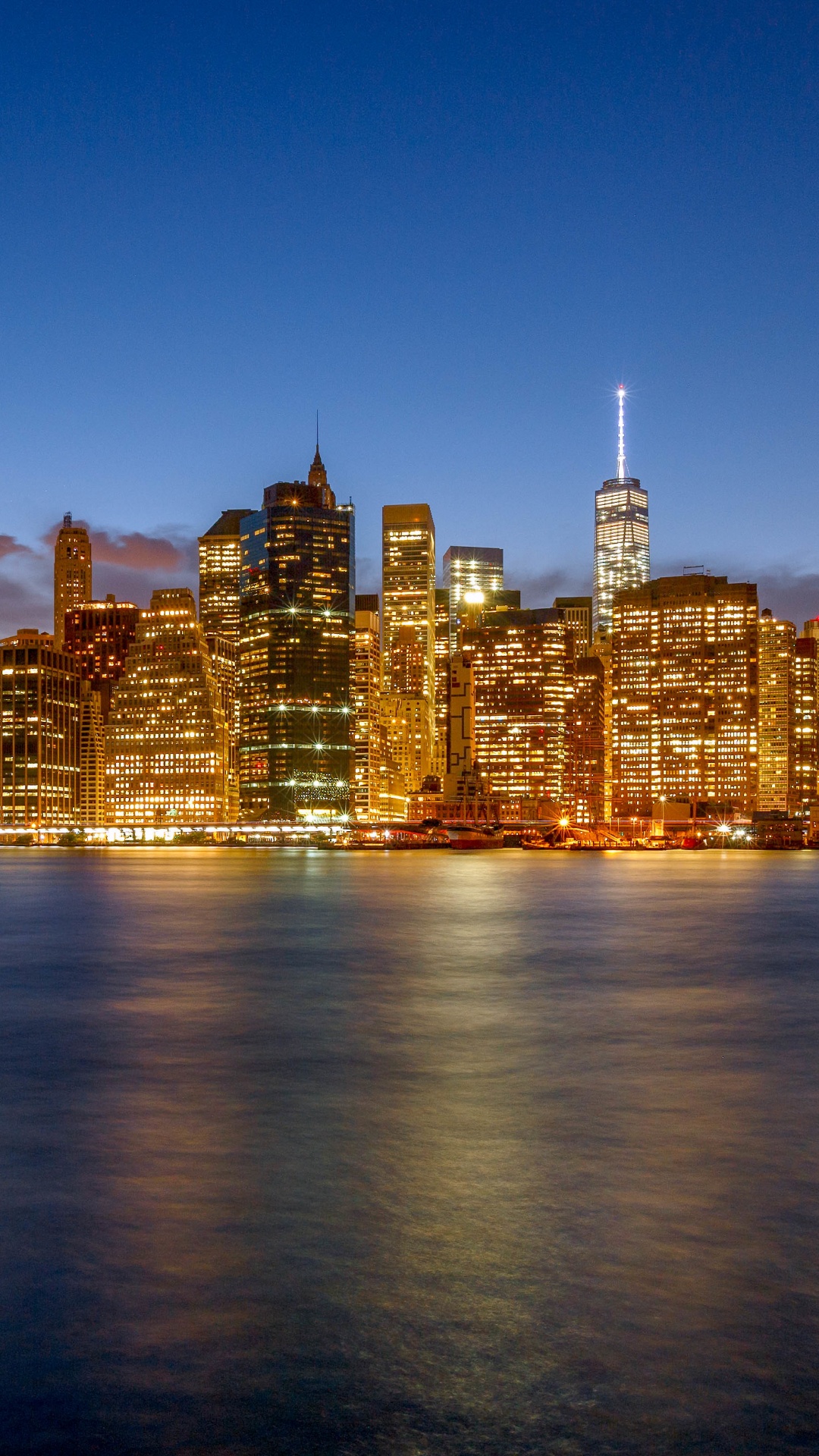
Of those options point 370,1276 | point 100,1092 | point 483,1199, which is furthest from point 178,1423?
point 100,1092

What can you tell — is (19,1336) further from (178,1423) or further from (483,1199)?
(483,1199)

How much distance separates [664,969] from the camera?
41.5 metres

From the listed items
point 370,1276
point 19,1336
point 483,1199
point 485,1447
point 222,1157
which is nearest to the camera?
point 485,1447

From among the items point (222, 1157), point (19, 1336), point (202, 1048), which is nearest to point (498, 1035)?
point (202, 1048)

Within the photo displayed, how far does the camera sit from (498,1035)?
26844 mm

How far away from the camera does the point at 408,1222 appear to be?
1266 cm

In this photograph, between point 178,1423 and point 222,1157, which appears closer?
point 178,1423

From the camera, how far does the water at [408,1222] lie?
27.7 feet

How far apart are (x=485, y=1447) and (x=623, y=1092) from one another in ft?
41.0

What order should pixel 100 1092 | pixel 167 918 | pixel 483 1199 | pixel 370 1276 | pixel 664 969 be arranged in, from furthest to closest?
pixel 167 918, pixel 664 969, pixel 100 1092, pixel 483 1199, pixel 370 1276

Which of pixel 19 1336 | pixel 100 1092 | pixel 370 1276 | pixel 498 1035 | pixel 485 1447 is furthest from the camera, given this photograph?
pixel 498 1035

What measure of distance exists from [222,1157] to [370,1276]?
500 cm

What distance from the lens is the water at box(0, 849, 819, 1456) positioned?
8.44 m

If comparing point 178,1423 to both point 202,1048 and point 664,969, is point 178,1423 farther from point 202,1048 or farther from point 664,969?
point 664,969
